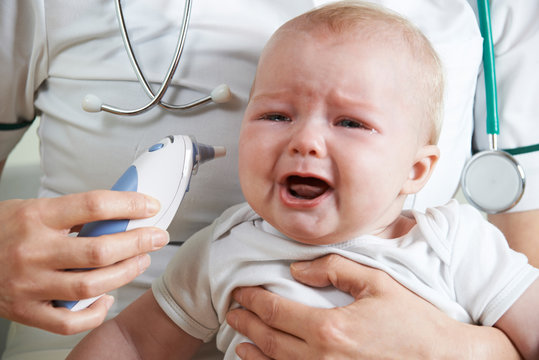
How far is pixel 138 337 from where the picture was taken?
89 cm

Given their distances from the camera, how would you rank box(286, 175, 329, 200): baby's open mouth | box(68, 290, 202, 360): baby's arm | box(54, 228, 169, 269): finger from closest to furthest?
1. box(54, 228, 169, 269): finger
2. box(286, 175, 329, 200): baby's open mouth
3. box(68, 290, 202, 360): baby's arm

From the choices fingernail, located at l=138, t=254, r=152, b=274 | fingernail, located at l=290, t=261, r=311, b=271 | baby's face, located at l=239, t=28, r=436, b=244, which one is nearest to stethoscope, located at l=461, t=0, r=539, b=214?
baby's face, located at l=239, t=28, r=436, b=244

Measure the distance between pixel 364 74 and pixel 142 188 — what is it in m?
0.35

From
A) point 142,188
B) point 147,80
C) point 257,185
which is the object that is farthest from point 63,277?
point 147,80

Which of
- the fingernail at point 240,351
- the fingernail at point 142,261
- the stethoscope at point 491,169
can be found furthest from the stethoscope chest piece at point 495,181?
the fingernail at point 142,261

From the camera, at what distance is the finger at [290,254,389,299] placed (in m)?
0.73

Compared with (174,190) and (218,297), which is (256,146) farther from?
(218,297)

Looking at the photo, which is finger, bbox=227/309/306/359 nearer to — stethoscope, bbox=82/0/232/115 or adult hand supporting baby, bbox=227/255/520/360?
adult hand supporting baby, bbox=227/255/520/360

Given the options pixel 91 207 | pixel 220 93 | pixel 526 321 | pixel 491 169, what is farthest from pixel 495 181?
pixel 91 207

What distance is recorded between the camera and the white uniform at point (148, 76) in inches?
37.6

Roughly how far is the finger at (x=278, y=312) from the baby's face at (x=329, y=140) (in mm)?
96

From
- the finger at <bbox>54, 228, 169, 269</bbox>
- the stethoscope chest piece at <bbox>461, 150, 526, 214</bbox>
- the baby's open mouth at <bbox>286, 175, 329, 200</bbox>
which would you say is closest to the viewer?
the finger at <bbox>54, 228, 169, 269</bbox>

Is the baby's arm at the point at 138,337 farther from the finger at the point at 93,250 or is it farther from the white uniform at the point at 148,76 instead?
the finger at the point at 93,250

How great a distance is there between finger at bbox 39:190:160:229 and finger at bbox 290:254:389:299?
0.26 m
